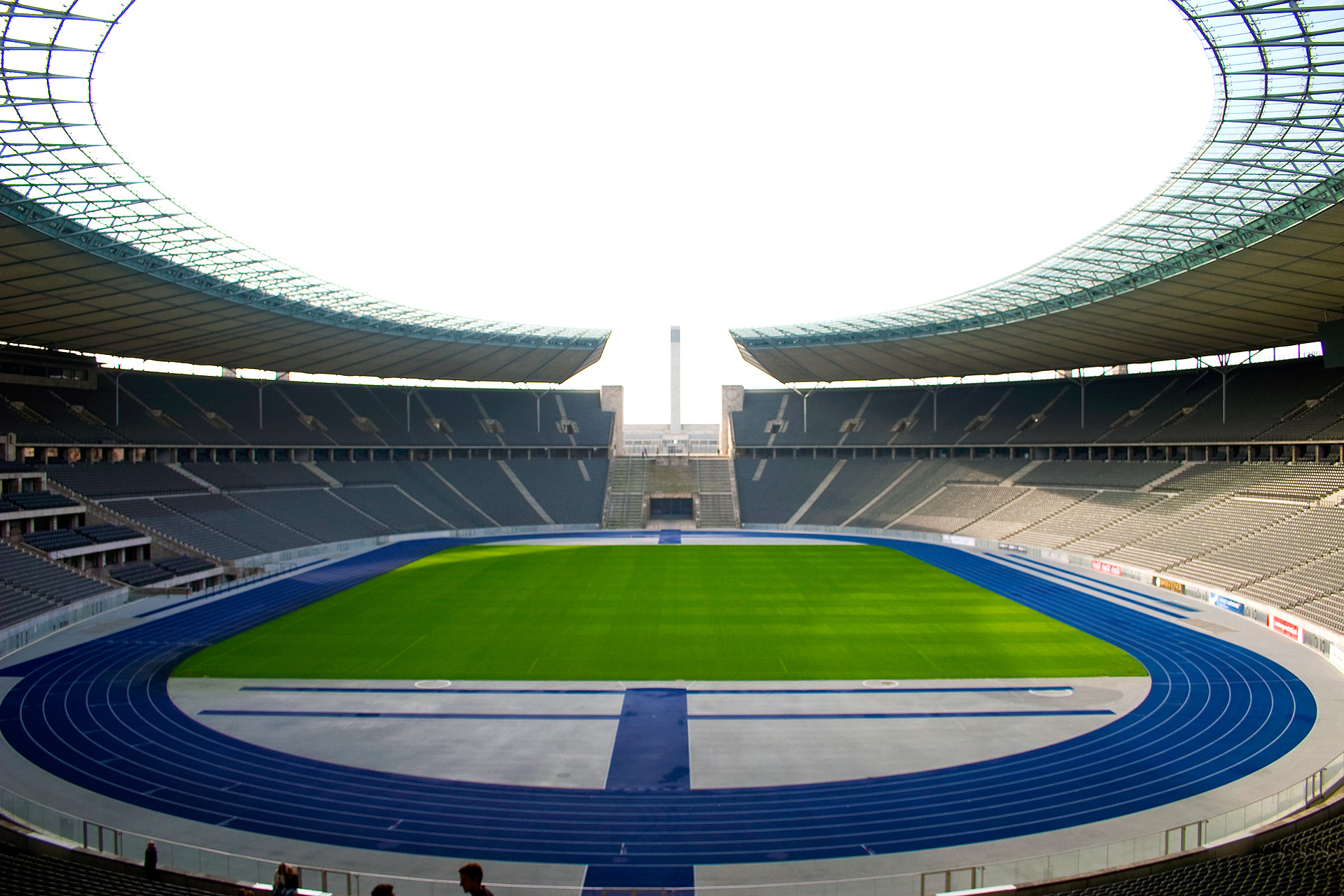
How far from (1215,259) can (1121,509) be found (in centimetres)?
1800

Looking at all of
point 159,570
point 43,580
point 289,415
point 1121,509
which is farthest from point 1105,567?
point 289,415

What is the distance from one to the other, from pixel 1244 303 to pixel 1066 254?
8.94m

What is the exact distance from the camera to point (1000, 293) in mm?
40000

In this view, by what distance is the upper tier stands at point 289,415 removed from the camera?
4294 centimetres

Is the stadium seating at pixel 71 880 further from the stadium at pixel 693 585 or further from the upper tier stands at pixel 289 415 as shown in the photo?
the upper tier stands at pixel 289 415

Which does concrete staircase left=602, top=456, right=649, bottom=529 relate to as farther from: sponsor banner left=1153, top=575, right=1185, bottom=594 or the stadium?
sponsor banner left=1153, top=575, right=1185, bottom=594

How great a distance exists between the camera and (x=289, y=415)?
5775cm

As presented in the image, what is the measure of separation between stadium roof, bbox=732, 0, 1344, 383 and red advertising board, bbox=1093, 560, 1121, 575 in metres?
11.9

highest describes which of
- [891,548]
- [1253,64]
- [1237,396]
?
[1253,64]

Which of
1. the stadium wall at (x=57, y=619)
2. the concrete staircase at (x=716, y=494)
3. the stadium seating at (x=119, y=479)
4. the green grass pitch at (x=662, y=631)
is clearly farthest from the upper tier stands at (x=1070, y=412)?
the stadium wall at (x=57, y=619)

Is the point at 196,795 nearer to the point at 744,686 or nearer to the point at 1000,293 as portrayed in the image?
the point at 744,686

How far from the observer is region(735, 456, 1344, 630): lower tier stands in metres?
30.2

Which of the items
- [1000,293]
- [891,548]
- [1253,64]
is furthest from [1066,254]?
[891,548]

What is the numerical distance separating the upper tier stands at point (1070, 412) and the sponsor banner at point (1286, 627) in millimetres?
16848
